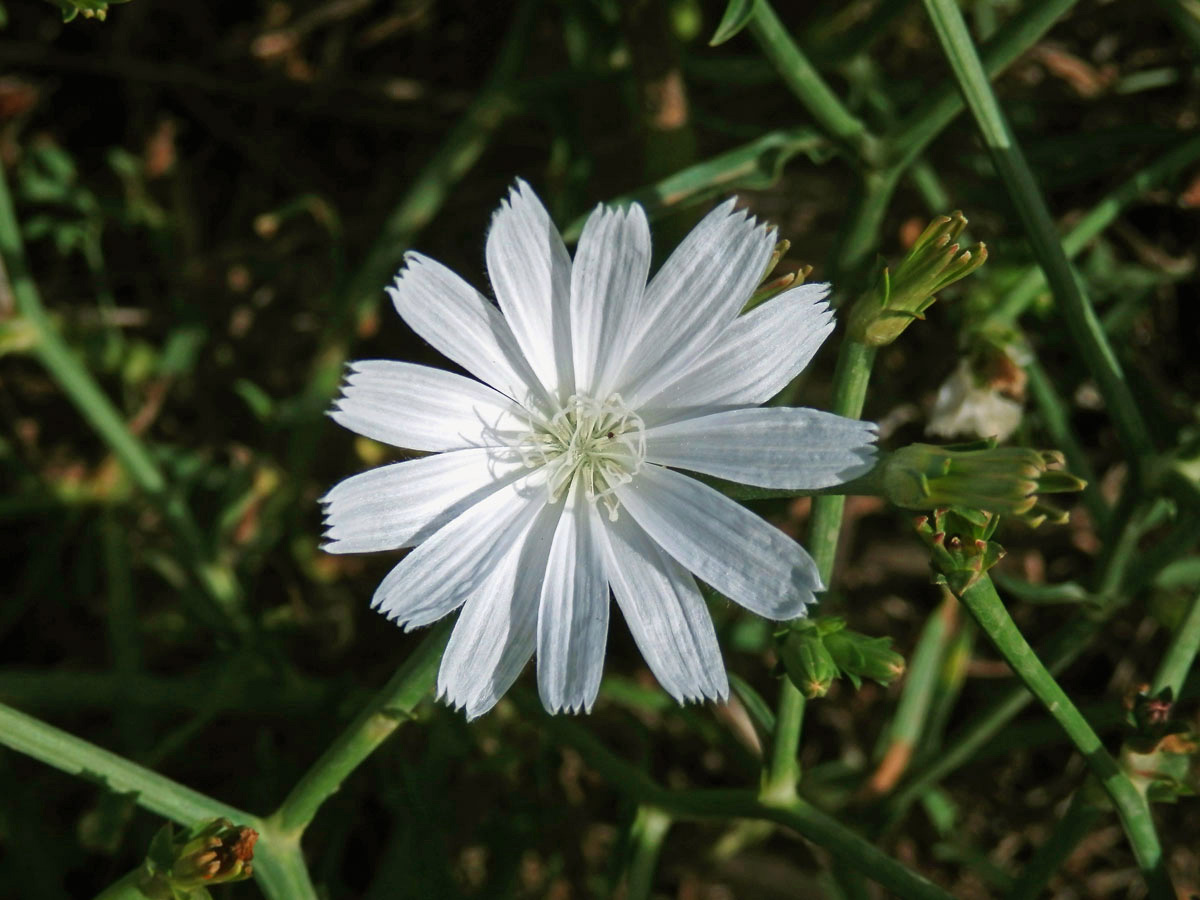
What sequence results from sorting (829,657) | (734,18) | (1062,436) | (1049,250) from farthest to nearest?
(1062,436) → (1049,250) → (734,18) → (829,657)

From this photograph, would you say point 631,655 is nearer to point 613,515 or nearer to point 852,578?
point 852,578

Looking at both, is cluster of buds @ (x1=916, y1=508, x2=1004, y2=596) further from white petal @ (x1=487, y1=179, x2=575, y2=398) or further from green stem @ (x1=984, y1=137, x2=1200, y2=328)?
green stem @ (x1=984, y1=137, x2=1200, y2=328)

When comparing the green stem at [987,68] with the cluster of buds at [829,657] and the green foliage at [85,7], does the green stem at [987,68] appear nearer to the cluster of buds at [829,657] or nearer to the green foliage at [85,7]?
the cluster of buds at [829,657]

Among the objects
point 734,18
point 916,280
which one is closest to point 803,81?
point 734,18

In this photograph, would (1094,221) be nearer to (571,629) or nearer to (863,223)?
(863,223)

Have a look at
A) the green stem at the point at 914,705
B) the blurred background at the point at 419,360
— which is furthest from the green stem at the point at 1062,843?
the green stem at the point at 914,705

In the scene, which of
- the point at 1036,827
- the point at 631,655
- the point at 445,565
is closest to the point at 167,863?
the point at 445,565

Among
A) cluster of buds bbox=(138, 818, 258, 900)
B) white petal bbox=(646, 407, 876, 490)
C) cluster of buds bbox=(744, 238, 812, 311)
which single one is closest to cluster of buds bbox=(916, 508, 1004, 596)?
white petal bbox=(646, 407, 876, 490)
